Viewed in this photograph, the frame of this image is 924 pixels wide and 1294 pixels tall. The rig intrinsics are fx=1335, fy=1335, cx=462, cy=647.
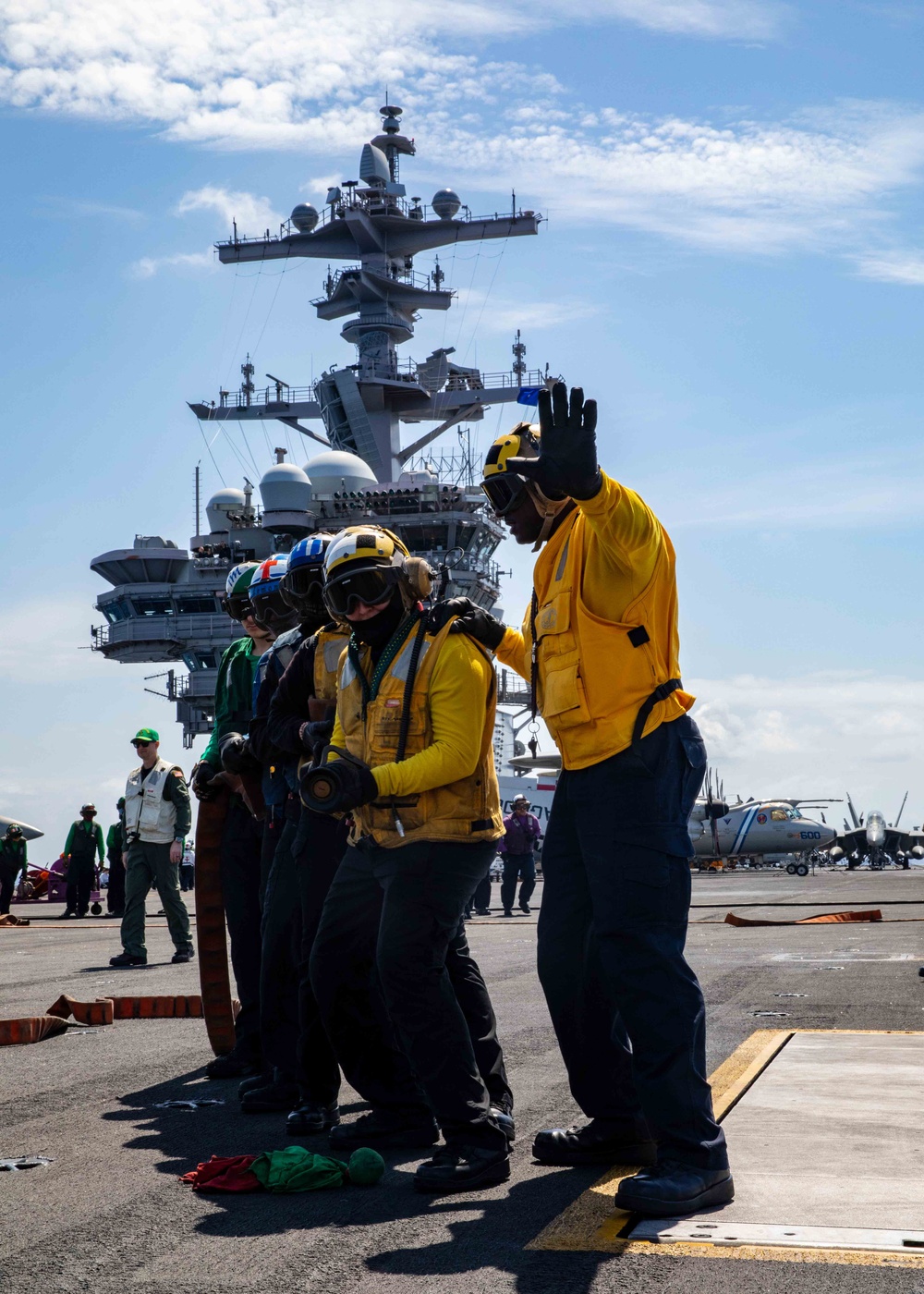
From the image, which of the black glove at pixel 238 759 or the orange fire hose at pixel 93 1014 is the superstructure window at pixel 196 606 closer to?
the orange fire hose at pixel 93 1014

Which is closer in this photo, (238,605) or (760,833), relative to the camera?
(238,605)

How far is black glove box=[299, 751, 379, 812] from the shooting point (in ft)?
13.1

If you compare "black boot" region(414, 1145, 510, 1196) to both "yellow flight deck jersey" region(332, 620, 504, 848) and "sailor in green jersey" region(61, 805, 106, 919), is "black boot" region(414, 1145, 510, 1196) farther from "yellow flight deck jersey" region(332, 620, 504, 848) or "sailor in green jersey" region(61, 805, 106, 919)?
"sailor in green jersey" region(61, 805, 106, 919)

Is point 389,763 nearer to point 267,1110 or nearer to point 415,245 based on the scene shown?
point 267,1110

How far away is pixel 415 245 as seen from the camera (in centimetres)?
6003

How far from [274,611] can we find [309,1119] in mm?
2240

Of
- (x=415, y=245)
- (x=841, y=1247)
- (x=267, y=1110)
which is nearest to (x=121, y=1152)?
(x=267, y=1110)

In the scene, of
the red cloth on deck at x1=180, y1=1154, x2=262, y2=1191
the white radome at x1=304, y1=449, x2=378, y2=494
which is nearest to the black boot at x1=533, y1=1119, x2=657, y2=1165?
the red cloth on deck at x1=180, y1=1154, x2=262, y2=1191

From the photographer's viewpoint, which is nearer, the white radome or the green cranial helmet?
the green cranial helmet

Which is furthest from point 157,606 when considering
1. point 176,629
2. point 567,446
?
point 567,446

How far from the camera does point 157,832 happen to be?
12836 mm

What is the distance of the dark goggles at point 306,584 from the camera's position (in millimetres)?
5406

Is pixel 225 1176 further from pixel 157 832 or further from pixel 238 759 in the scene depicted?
pixel 157 832

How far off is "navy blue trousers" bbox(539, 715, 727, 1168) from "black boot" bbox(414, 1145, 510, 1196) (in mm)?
439
